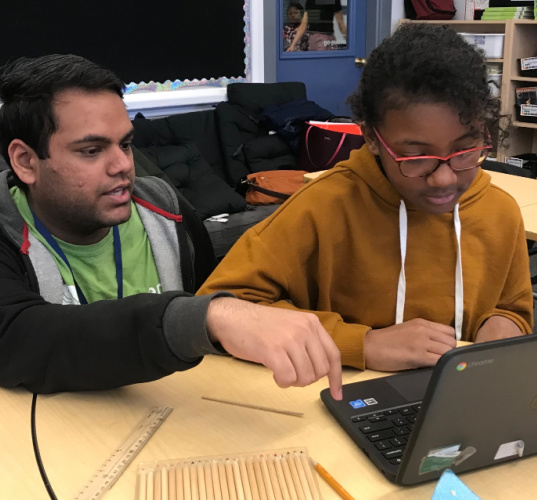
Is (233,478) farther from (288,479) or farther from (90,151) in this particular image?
(90,151)

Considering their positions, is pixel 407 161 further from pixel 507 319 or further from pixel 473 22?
pixel 473 22

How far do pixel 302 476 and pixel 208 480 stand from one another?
0.36ft

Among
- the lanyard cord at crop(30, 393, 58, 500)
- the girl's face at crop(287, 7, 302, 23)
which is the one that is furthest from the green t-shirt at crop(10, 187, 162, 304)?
the girl's face at crop(287, 7, 302, 23)

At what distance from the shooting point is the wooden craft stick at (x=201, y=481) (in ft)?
2.27

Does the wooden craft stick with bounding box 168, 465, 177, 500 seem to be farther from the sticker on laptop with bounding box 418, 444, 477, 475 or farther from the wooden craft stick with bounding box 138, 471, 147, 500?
the sticker on laptop with bounding box 418, 444, 477, 475

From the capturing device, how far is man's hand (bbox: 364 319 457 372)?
0.99 metres

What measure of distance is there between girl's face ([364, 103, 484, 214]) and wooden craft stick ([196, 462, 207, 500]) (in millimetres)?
606

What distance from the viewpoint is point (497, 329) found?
121 centimetres

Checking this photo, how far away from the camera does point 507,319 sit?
124cm

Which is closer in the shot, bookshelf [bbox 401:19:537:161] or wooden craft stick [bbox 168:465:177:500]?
wooden craft stick [bbox 168:465:177:500]

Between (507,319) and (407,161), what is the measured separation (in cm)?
41

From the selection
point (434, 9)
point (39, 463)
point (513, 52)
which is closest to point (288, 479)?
point (39, 463)

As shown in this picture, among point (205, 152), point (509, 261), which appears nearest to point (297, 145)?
point (205, 152)

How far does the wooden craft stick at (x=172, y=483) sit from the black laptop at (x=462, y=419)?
0.78ft
